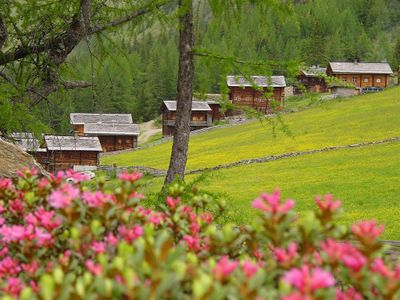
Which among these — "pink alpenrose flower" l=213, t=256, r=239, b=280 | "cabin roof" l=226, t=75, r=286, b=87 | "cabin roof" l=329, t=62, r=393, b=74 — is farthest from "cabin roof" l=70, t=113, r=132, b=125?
"pink alpenrose flower" l=213, t=256, r=239, b=280

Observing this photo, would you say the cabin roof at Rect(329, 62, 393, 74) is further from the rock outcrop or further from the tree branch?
the rock outcrop

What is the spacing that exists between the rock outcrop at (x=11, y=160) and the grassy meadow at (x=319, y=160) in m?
2.84

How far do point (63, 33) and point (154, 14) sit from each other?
4.66 ft

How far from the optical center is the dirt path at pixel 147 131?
294 feet

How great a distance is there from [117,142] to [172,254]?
266 feet

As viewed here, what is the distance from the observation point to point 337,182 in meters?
33.2

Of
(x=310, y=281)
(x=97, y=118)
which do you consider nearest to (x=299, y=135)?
(x=97, y=118)

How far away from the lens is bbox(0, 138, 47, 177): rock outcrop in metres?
7.00

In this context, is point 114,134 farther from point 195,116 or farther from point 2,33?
point 2,33

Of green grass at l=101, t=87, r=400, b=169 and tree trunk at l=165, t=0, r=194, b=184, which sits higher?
tree trunk at l=165, t=0, r=194, b=184

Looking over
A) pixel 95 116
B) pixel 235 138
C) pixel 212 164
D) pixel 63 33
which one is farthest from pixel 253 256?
pixel 95 116

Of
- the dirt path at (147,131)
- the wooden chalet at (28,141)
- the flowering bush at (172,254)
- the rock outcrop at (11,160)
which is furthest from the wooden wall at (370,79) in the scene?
the flowering bush at (172,254)

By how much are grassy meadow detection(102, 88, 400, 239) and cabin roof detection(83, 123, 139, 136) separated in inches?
392

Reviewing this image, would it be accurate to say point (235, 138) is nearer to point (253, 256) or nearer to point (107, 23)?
point (107, 23)
